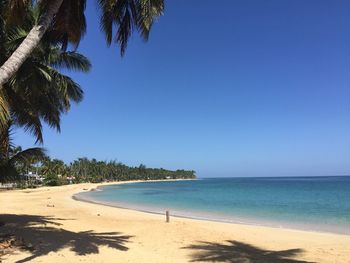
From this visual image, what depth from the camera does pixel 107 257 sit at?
9516mm

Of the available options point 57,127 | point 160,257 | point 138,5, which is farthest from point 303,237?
point 138,5

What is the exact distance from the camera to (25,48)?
6.92m

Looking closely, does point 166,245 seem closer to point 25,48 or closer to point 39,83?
point 39,83

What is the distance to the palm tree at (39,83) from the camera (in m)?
11.1

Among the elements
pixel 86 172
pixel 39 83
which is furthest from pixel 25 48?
pixel 86 172

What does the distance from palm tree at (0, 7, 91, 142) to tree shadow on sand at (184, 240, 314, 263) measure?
6.59 metres

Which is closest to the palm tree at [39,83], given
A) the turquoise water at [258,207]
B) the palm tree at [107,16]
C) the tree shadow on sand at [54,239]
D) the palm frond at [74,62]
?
the palm frond at [74,62]

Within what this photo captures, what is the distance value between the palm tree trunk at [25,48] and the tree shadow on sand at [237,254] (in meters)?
6.40

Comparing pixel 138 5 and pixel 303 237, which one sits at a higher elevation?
pixel 138 5

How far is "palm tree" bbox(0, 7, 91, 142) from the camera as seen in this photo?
36.5 feet

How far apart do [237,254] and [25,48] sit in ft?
25.6

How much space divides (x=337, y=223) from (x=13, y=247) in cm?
1834

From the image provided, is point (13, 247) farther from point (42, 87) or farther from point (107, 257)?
point (42, 87)

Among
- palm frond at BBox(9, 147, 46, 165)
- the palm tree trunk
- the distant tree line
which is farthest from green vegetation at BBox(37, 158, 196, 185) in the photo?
the palm tree trunk
